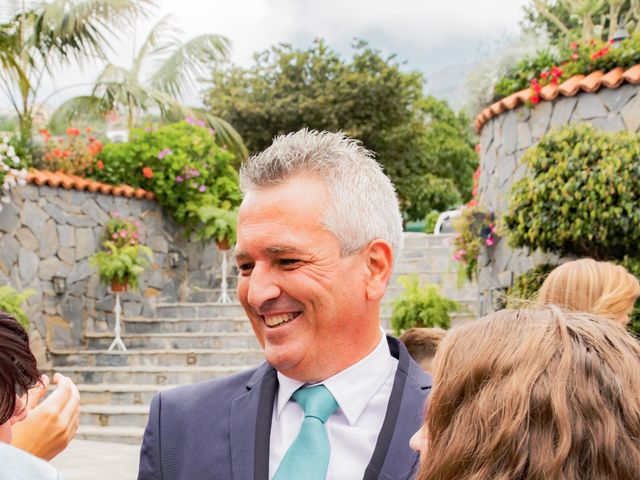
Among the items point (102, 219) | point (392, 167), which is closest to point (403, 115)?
point (392, 167)

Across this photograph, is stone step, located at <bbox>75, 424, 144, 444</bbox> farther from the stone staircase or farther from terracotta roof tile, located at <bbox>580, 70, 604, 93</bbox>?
terracotta roof tile, located at <bbox>580, 70, 604, 93</bbox>

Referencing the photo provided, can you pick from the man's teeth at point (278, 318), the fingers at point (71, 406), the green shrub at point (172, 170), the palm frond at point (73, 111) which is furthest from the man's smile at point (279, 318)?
the palm frond at point (73, 111)

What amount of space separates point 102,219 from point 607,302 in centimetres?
846

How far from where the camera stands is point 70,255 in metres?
9.61

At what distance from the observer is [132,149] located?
1098cm

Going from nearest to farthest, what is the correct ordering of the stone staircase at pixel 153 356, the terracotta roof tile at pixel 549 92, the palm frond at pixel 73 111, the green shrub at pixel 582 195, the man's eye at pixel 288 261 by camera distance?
the man's eye at pixel 288 261, the green shrub at pixel 582 195, the terracotta roof tile at pixel 549 92, the stone staircase at pixel 153 356, the palm frond at pixel 73 111

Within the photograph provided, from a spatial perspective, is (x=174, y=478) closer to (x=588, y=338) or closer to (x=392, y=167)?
(x=588, y=338)

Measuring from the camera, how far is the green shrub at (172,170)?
10820 millimetres

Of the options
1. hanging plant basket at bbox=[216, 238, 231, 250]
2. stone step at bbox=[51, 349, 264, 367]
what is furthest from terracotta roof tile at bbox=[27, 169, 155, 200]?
stone step at bbox=[51, 349, 264, 367]

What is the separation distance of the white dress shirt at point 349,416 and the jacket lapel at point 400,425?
5 cm

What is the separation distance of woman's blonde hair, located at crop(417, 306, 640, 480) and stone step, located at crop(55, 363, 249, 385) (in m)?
7.56

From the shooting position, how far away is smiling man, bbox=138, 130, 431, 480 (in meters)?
1.49

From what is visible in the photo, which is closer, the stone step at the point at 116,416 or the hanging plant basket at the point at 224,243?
the stone step at the point at 116,416

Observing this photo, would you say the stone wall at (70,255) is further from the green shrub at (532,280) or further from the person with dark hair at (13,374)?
the person with dark hair at (13,374)
